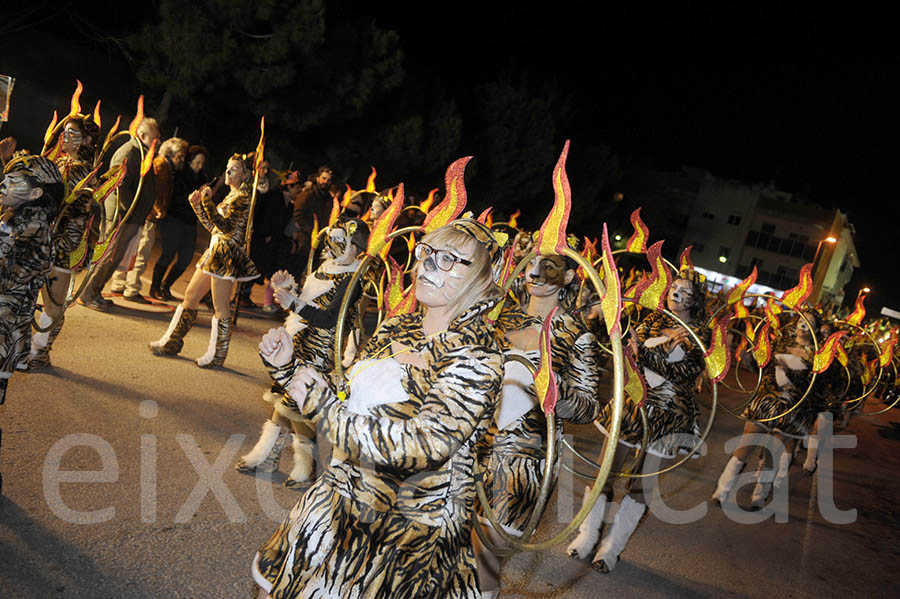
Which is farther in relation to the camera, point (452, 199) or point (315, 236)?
point (315, 236)

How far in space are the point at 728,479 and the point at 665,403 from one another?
2.94m

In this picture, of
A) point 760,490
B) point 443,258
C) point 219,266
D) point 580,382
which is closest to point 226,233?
point 219,266

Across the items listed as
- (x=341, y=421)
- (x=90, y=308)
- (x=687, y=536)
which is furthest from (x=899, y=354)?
(x=341, y=421)

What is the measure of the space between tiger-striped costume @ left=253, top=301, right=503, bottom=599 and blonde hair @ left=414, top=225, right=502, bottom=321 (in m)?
0.05

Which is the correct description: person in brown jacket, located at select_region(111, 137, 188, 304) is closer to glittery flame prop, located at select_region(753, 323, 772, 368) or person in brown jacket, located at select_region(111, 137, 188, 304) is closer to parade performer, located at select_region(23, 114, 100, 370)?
parade performer, located at select_region(23, 114, 100, 370)

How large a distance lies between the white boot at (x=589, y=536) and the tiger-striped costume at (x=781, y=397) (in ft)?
9.56

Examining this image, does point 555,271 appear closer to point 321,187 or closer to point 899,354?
point 321,187

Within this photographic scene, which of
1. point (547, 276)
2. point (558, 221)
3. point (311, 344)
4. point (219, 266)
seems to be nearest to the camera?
point (558, 221)

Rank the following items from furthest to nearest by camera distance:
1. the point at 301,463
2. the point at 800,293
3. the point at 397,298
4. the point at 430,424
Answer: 1. the point at 800,293
2. the point at 301,463
3. the point at 397,298
4. the point at 430,424

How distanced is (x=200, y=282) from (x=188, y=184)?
8.96 feet

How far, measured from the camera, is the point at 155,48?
16.3 m

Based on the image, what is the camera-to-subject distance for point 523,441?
3.42 meters

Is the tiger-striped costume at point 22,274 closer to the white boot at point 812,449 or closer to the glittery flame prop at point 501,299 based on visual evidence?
the glittery flame prop at point 501,299

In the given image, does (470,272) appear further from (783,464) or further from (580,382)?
(783,464)
